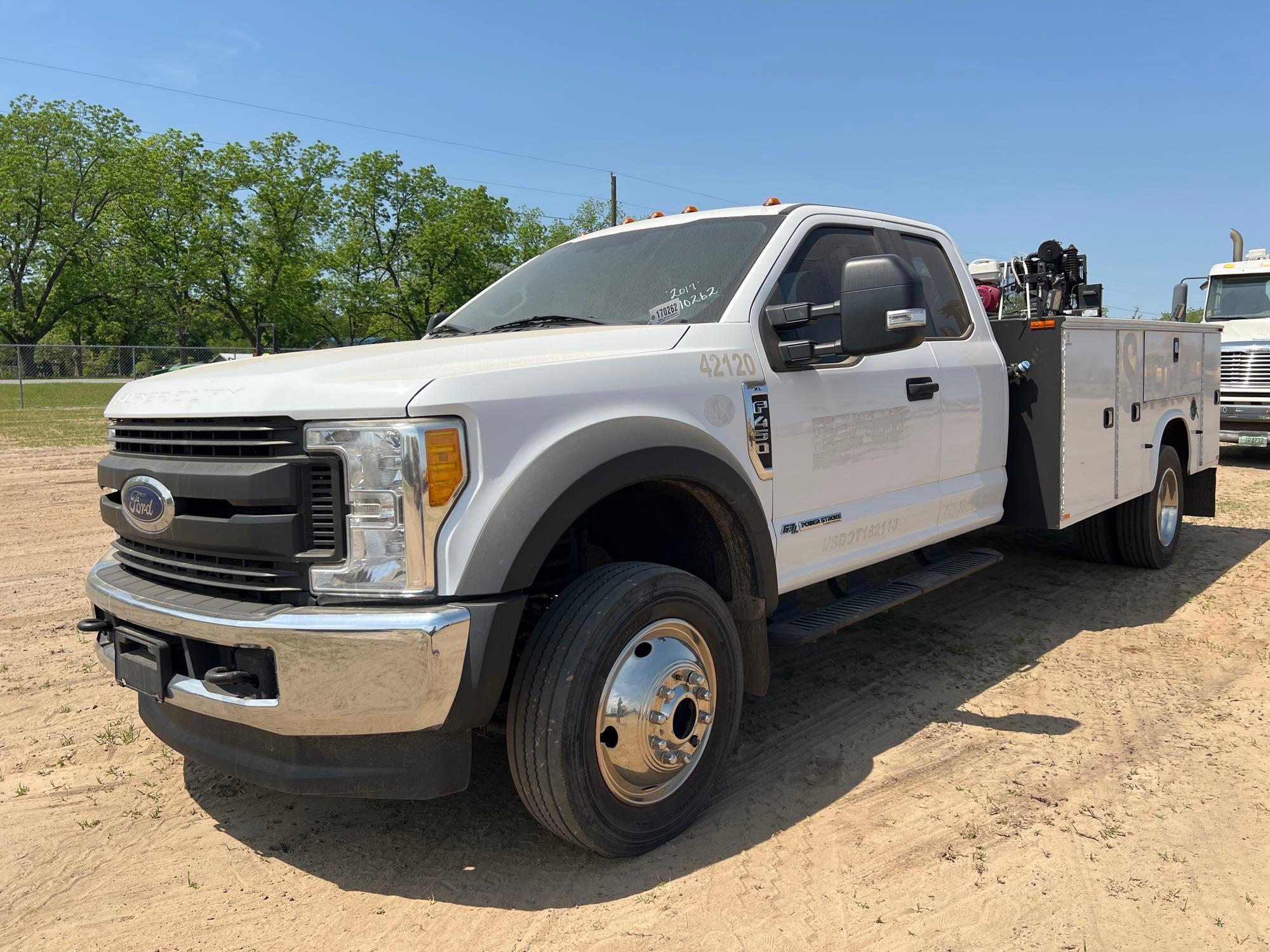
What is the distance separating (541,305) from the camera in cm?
383

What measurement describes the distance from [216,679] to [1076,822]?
2649 millimetres

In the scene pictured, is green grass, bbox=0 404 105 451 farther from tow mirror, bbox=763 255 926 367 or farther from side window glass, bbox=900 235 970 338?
tow mirror, bbox=763 255 926 367

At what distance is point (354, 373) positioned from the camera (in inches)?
98.6

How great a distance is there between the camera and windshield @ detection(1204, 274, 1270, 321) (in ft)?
44.4

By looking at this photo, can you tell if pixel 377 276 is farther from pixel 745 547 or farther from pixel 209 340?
pixel 745 547

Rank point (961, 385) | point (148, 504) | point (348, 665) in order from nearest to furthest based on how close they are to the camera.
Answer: point (348, 665) < point (148, 504) < point (961, 385)

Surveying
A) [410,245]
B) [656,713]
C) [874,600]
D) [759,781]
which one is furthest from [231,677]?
[410,245]

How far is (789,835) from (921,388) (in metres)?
1.95

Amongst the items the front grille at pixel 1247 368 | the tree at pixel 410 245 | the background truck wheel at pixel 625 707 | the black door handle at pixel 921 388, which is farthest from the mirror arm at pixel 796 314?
the tree at pixel 410 245

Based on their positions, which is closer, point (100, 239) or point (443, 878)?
point (443, 878)

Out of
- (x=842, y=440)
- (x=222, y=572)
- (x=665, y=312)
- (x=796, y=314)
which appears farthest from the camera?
(x=842, y=440)

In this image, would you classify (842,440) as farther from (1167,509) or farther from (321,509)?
(1167,509)

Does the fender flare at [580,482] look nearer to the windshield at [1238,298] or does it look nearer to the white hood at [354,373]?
the white hood at [354,373]

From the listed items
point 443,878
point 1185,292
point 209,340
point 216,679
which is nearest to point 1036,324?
point 443,878
